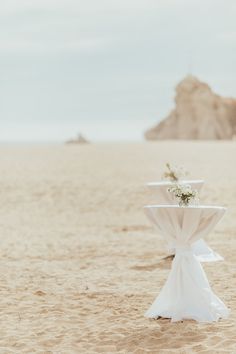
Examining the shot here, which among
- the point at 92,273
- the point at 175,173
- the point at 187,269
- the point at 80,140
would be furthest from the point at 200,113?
the point at 187,269

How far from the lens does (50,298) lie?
34.1ft

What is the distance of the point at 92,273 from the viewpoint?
12492 mm

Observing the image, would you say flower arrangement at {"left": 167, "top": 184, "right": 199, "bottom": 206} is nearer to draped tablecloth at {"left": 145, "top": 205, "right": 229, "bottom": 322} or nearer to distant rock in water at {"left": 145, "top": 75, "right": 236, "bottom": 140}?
draped tablecloth at {"left": 145, "top": 205, "right": 229, "bottom": 322}

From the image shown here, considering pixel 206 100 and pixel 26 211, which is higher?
pixel 206 100

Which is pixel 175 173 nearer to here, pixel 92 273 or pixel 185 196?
pixel 92 273

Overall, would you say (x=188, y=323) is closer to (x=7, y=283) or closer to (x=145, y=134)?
(x=7, y=283)

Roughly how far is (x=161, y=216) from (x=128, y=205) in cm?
1539

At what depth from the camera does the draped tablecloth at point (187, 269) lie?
842 centimetres

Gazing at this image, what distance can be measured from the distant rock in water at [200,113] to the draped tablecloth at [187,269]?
343ft

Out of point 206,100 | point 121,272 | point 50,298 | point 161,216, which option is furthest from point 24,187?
point 206,100

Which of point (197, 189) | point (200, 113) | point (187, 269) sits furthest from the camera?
point (200, 113)

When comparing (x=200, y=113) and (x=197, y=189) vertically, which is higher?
(x=200, y=113)

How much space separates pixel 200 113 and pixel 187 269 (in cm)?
10767

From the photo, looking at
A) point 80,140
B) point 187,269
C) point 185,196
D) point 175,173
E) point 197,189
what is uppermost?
point 80,140
